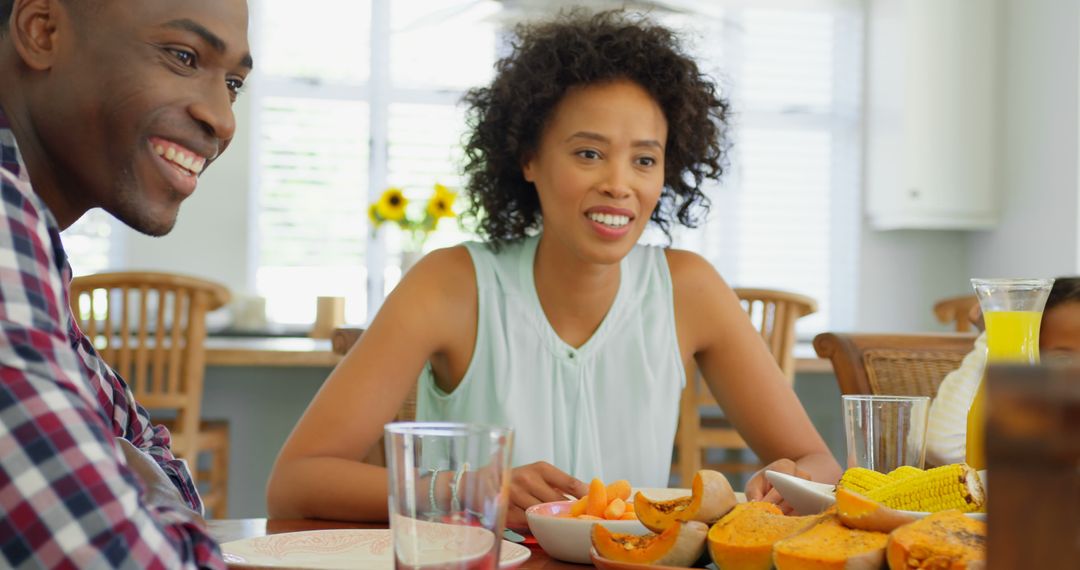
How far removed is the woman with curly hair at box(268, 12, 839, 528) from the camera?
1.62 meters

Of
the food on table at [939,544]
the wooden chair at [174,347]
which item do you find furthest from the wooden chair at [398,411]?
the wooden chair at [174,347]

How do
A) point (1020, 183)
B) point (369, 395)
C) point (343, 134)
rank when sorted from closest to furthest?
point (369, 395), point (1020, 183), point (343, 134)

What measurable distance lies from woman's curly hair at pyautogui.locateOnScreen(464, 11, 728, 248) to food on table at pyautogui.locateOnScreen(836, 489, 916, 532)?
108 centimetres

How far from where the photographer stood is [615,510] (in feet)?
2.92

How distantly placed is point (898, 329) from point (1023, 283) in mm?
4920

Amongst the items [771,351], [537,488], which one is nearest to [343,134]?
[771,351]

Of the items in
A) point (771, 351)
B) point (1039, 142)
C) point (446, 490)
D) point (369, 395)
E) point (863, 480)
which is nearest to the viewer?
point (446, 490)

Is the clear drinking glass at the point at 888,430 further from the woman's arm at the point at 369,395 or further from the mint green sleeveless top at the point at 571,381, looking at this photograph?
the mint green sleeveless top at the point at 571,381

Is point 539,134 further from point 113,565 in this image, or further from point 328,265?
point 328,265

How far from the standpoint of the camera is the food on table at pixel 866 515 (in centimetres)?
67

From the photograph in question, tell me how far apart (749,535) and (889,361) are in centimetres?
101

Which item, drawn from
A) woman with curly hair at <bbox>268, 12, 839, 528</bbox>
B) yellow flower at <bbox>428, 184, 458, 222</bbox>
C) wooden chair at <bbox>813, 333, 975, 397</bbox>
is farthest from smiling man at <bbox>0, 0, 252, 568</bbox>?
yellow flower at <bbox>428, 184, 458, 222</bbox>

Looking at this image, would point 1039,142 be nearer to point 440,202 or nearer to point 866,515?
point 440,202

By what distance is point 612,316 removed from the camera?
5.65 feet
